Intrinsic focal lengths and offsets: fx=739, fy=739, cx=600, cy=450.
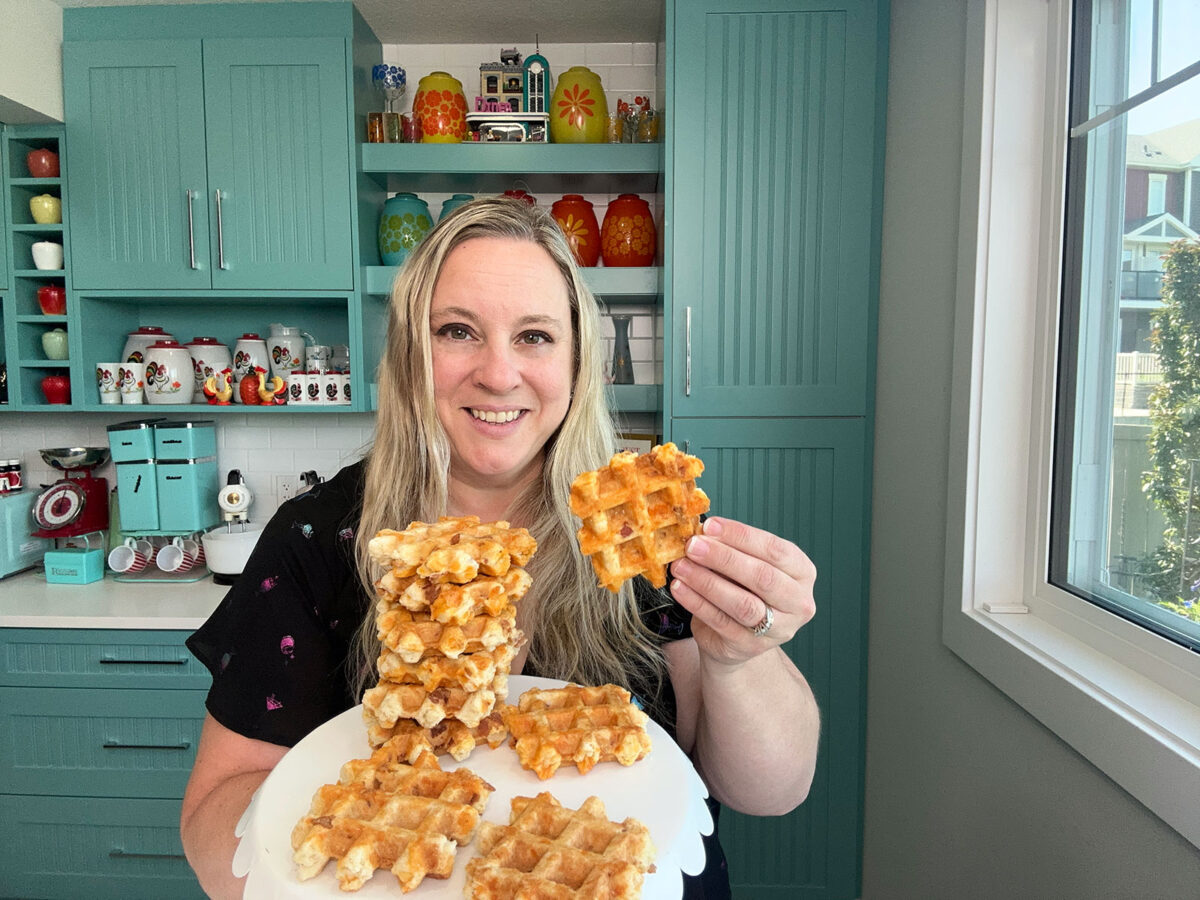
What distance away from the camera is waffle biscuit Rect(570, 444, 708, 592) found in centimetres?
80

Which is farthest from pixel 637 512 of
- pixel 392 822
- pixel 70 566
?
pixel 70 566

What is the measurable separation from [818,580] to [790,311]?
859 millimetres

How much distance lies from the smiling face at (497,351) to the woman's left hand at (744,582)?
45cm

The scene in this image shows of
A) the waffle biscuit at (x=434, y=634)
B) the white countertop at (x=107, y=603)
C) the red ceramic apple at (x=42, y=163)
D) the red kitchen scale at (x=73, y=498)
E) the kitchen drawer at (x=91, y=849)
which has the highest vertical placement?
the red ceramic apple at (x=42, y=163)

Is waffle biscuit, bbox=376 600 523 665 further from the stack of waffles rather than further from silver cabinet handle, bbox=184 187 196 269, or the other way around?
silver cabinet handle, bbox=184 187 196 269

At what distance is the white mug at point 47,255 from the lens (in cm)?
259

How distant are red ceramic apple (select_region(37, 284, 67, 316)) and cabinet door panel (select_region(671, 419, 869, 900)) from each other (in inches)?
88.7

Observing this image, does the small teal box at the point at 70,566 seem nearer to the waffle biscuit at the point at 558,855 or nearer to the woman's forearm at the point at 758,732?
the woman's forearm at the point at 758,732

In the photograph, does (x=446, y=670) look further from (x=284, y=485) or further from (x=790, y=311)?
(x=284, y=485)

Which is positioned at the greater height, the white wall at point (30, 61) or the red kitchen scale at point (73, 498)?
the white wall at point (30, 61)

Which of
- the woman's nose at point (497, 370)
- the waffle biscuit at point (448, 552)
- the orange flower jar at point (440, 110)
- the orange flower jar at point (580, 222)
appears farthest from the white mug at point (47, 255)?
the waffle biscuit at point (448, 552)

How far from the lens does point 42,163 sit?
8.42ft

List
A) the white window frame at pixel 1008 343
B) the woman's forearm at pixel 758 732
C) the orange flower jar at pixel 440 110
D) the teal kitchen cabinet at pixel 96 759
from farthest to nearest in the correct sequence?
the orange flower jar at pixel 440 110
the teal kitchen cabinet at pixel 96 759
the white window frame at pixel 1008 343
the woman's forearm at pixel 758 732

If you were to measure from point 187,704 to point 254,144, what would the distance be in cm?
186
